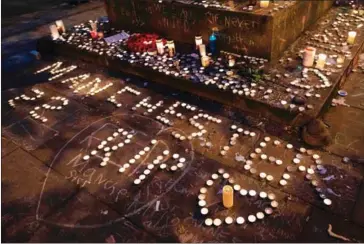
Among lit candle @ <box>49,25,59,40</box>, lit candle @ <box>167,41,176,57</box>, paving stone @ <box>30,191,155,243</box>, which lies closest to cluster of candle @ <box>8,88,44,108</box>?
lit candle @ <box>49,25,59,40</box>

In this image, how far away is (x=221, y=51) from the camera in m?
6.50

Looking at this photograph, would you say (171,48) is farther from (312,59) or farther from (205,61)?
(312,59)


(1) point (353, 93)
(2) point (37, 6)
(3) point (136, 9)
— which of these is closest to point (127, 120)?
(3) point (136, 9)

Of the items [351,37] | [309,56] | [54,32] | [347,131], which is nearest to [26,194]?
[347,131]

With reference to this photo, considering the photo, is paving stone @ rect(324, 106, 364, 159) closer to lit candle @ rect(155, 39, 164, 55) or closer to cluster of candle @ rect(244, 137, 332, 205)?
cluster of candle @ rect(244, 137, 332, 205)

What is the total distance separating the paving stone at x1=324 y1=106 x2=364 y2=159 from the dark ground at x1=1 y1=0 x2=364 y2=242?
0.01m

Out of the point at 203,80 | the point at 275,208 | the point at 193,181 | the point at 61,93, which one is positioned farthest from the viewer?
the point at 61,93

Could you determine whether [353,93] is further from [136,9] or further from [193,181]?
[136,9]

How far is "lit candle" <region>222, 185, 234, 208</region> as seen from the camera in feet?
11.2

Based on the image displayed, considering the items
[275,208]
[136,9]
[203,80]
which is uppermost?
[136,9]

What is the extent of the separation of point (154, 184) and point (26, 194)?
1.71 metres

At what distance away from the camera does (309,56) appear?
5.54m

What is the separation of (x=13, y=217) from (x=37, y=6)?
1360 cm

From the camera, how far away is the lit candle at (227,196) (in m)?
3.43
